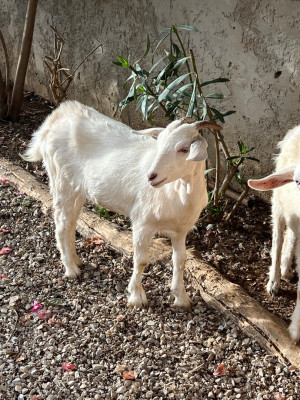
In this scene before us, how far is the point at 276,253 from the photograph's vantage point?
4.05 m

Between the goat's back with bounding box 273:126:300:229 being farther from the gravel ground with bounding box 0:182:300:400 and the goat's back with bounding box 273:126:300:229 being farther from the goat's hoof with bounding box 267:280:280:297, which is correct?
the gravel ground with bounding box 0:182:300:400

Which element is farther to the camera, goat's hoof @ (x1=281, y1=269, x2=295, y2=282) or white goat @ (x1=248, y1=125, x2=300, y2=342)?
goat's hoof @ (x1=281, y1=269, x2=295, y2=282)

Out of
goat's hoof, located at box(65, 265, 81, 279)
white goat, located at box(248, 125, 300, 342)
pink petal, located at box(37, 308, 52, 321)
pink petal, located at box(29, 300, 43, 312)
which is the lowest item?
pink petal, located at box(29, 300, 43, 312)

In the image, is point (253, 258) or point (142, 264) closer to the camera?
point (142, 264)

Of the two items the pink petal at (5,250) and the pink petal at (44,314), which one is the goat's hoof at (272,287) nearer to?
the pink petal at (44,314)

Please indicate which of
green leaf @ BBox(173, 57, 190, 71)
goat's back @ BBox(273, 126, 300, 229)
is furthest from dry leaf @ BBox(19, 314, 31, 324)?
green leaf @ BBox(173, 57, 190, 71)

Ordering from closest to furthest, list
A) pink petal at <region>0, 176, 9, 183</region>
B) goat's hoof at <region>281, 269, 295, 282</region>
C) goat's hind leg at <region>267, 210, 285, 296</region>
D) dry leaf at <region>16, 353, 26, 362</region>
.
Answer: dry leaf at <region>16, 353, 26, 362</region>, goat's hind leg at <region>267, 210, 285, 296</region>, goat's hoof at <region>281, 269, 295, 282</region>, pink petal at <region>0, 176, 9, 183</region>

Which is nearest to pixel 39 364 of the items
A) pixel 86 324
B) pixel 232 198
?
pixel 86 324

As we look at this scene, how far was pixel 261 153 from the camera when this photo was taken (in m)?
4.90

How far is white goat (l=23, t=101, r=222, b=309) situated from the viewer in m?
3.32

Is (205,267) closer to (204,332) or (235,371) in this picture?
(204,332)

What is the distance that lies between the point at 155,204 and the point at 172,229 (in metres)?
0.24

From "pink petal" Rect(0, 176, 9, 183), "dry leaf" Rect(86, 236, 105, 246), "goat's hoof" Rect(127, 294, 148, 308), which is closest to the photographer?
"goat's hoof" Rect(127, 294, 148, 308)

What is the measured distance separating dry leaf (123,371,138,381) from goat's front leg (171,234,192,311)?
72 cm
